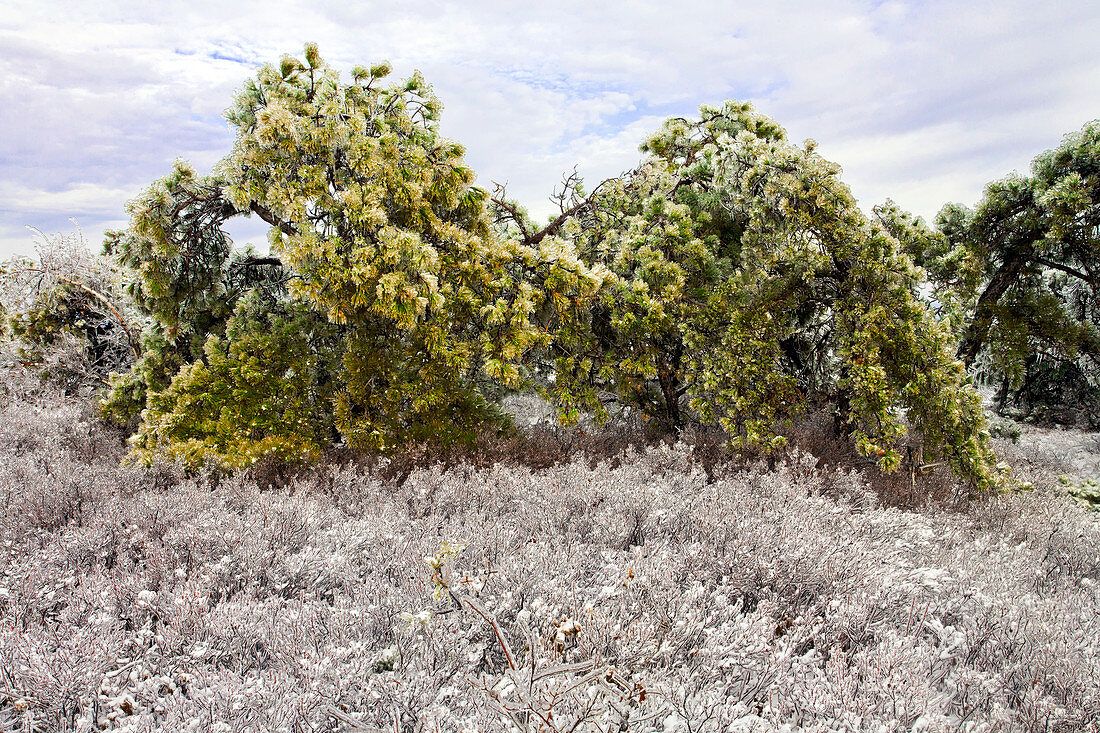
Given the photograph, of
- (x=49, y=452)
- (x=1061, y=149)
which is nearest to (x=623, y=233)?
(x=49, y=452)

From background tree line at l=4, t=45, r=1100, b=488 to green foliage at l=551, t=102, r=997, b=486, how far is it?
22mm

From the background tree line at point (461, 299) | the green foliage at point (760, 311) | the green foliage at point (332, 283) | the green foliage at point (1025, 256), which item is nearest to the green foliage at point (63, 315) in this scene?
the background tree line at point (461, 299)

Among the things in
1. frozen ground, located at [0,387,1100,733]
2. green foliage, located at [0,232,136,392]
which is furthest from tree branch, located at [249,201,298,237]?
A: green foliage, located at [0,232,136,392]

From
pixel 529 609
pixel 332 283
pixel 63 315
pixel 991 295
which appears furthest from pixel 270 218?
pixel 991 295

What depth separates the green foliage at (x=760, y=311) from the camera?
4559 mm

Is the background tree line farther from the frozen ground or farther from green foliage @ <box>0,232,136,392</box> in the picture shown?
green foliage @ <box>0,232,136,392</box>

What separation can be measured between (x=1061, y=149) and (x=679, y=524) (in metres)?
7.83

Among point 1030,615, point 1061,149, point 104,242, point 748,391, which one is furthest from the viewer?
point 1061,149

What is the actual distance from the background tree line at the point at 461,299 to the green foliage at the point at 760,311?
0.02 m

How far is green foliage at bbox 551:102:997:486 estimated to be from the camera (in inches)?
179

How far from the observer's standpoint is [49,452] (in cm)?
501

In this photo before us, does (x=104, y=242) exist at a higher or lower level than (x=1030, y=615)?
higher

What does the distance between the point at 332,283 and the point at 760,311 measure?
3.29m

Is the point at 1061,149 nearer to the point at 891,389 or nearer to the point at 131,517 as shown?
the point at 891,389
